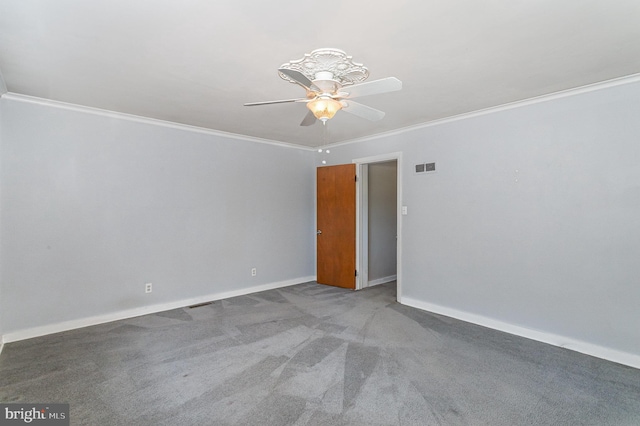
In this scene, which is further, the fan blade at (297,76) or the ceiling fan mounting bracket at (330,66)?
the ceiling fan mounting bracket at (330,66)

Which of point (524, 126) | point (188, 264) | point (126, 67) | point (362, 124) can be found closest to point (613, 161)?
point (524, 126)

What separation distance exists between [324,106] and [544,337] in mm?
3136

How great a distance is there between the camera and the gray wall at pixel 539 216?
2.78 metres

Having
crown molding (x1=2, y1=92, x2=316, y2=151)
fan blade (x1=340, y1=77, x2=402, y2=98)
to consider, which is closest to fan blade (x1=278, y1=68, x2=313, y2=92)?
fan blade (x1=340, y1=77, x2=402, y2=98)

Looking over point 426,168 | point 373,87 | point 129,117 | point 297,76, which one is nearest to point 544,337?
point 426,168

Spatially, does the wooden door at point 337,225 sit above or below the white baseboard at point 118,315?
above

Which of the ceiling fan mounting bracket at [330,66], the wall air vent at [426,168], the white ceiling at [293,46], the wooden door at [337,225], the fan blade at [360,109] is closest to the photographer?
the white ceiling at [293,46]

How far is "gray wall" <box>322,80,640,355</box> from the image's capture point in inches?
109

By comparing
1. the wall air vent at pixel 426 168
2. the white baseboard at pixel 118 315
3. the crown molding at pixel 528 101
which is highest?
the crown molding at pixel 528 101

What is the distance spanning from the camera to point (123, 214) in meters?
3.83

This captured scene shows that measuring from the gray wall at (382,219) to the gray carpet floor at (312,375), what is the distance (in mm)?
1887

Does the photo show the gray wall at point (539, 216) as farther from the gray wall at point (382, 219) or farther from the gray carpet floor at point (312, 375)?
the gray wall at point (382, 219)

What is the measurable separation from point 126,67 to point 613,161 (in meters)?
4.17

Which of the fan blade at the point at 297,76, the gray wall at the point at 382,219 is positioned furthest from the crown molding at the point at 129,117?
the fan blade at the point at 297,76
